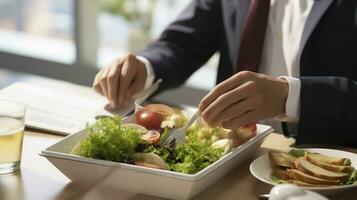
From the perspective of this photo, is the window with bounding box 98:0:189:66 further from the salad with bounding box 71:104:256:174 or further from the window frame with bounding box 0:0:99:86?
the salad with bounding box 71:104:256:174

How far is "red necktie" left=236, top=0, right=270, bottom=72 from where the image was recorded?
1896 millimetres

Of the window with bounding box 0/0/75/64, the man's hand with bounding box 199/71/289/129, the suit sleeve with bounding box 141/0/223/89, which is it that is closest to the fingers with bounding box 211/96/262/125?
the man's hand with bounding box 199/71/289/129

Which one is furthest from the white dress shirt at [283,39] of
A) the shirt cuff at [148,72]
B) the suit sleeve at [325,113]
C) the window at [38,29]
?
the window at [38,29]

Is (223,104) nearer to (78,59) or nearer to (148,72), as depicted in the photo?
(148,72)

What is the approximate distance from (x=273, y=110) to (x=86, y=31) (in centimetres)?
209

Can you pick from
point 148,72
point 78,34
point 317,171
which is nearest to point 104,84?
point 148,72

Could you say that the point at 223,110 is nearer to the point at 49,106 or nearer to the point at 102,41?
the point at 49,106

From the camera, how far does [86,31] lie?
3434 millimetres

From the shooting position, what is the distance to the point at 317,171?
47.3 inches

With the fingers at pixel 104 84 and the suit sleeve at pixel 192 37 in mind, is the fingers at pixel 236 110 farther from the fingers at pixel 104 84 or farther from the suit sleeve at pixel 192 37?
the suit sleeve at pixel 192 37

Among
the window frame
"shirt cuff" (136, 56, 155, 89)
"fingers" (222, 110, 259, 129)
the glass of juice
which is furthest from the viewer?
the window frame

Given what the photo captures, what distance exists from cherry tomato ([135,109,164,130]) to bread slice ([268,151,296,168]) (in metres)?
0.24

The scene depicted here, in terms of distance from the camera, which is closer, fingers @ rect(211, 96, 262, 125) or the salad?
the salad

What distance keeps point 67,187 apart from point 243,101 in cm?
37
